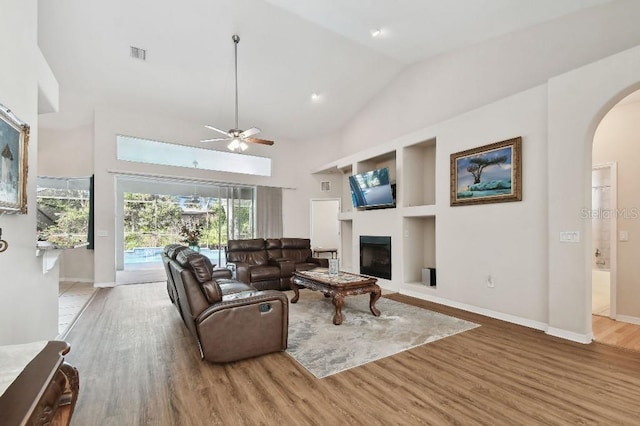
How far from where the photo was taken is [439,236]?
487 cm

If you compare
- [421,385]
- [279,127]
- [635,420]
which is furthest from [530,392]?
[279,127]

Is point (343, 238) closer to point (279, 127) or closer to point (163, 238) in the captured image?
point (279, 127)

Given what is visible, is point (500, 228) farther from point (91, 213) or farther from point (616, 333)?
point (91, 213)

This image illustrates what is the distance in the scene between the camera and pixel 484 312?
163 inches

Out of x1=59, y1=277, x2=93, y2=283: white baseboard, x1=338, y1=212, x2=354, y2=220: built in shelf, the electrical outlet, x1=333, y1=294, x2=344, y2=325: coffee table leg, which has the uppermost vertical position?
x1=338, y1=212, x2=354, y2=220: built in shelf

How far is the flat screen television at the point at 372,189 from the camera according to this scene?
5703mm

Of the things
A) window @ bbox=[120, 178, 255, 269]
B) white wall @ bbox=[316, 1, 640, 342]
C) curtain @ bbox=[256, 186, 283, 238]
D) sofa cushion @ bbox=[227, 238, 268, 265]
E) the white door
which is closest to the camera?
white wall @ bbox=[316, 1, 640, 342]

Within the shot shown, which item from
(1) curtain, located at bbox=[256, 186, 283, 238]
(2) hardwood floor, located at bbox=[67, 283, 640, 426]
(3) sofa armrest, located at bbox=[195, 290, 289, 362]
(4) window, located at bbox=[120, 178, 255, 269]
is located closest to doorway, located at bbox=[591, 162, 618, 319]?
(2) hardwood floor, located at bbox=[67, 283, 640, 426]

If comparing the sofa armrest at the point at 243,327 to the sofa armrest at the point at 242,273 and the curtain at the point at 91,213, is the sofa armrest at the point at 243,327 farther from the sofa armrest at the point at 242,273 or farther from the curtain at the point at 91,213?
the curtain at the point at 91,213

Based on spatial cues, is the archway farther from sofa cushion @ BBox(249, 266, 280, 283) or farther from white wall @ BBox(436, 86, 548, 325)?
sofa cushion @ BBox(249, 266, 280, 283)

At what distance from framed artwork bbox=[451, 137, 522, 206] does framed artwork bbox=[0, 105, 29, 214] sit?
5.00 m

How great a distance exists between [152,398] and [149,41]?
492 cm

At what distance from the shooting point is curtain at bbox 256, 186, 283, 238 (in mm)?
7602

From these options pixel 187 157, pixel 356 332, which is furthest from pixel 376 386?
pixel 187 157
